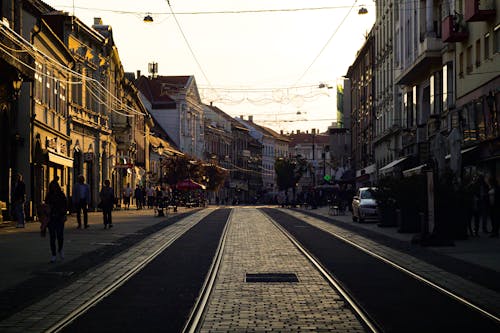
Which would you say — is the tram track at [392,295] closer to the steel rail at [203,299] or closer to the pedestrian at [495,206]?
the steel rail at [203,299]

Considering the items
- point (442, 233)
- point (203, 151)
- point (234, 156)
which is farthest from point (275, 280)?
point (234, 156)

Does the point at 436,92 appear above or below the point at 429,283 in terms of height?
above

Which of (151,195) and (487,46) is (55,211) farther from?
(151,195)

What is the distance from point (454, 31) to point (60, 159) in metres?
20.4

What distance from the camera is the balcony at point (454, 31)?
41.3 metres

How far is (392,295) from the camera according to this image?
40.5 ft

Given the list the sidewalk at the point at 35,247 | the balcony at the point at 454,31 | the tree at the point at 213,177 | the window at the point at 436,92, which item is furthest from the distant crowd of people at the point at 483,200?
the tree at the point at 213,177

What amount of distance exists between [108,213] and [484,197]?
13.5m

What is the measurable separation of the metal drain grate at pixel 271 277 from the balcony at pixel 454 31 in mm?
28693

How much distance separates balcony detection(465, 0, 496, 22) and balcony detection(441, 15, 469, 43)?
2948 mm

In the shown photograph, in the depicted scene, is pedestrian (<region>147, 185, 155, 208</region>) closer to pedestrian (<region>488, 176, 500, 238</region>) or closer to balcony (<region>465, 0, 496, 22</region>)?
balcony (<region>465, 0, 496, 22</region>)

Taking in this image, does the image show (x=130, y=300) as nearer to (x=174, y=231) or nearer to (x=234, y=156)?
(x=174, y=231)

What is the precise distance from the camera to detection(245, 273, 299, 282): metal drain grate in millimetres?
14406

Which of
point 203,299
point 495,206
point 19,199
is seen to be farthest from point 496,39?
point 203,299
